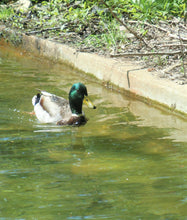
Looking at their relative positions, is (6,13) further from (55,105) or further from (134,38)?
(55,105)

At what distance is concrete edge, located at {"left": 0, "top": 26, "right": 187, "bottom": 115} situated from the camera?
22.6ft

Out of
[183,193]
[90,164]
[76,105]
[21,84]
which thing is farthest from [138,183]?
[21,84]

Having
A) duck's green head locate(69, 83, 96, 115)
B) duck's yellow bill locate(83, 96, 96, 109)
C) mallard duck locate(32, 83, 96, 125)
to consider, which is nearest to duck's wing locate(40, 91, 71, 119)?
mallard duck locate(32, 83, 96, 125)

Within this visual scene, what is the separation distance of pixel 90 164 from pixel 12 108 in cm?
282

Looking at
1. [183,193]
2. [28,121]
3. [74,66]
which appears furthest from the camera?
[74,66]

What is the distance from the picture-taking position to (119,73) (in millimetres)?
8164

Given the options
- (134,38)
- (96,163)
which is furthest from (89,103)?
(134,38)

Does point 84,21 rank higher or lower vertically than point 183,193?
higher

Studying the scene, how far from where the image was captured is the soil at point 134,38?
7.71 metres

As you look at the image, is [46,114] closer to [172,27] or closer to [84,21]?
[172,27]

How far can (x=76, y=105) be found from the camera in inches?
280

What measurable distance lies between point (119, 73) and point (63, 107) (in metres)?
1.24

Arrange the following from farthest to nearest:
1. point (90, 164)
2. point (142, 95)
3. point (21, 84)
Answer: point (21, 84) < point (142, 95) < point (90, 164)

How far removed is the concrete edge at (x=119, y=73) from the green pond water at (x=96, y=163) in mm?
203
